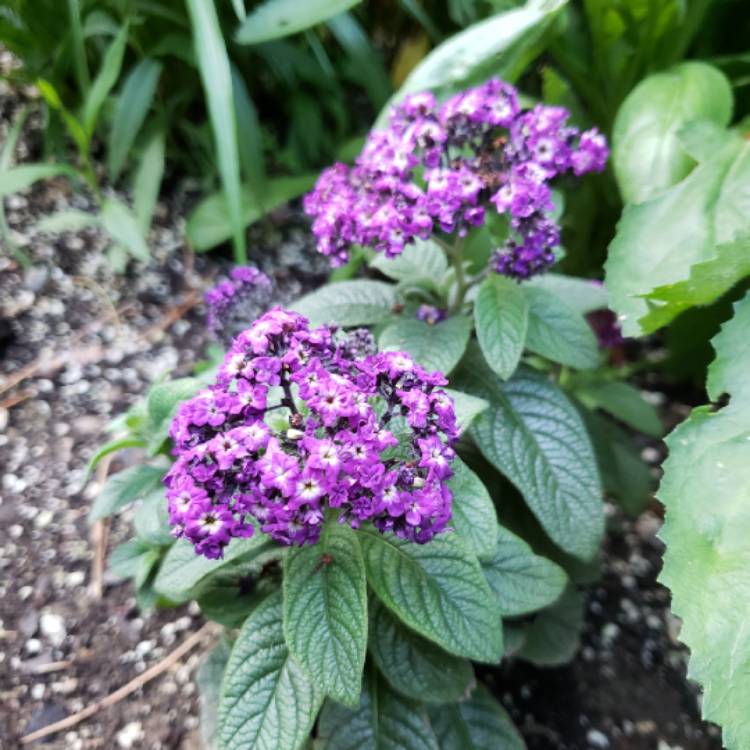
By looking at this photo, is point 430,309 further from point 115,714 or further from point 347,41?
point 347,41

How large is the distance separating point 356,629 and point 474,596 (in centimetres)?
17

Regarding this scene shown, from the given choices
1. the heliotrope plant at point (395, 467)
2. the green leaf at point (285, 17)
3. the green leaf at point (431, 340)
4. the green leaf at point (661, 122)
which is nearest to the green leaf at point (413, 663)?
the heliotrope plant at point (395, 467)

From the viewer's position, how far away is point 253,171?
6.82 ft

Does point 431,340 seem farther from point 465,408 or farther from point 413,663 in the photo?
point 413,663

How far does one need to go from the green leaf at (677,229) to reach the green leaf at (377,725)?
66cm

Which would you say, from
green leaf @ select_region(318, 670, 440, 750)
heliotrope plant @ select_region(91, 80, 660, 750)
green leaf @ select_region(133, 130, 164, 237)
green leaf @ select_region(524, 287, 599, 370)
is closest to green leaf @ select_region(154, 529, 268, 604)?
heliotrope plant @ select_region(91, 80, 660, 750)

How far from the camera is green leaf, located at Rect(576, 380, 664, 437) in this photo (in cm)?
172

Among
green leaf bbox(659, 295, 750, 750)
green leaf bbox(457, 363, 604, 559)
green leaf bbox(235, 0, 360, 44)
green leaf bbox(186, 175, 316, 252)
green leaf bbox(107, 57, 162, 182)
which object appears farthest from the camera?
green leaf bbox(186, 175, 316, 252)

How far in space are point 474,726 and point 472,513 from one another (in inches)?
16.7

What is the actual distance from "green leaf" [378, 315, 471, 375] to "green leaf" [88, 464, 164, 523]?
423mm

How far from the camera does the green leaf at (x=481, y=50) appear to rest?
164 centimetres

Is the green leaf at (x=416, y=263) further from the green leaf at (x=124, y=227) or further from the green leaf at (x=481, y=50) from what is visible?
the green leaf at (x=124, y=227)

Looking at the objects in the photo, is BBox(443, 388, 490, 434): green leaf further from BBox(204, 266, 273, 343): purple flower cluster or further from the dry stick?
the dry stick

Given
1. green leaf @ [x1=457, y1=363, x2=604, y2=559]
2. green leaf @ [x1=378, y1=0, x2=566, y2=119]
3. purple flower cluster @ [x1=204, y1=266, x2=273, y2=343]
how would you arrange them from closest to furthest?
1. green leaf @ [x1=457, y1=363, x2=604, y2=559]
2. purple flower cluster @ [x1=204, y1=266, x2=273, y2=343]
3. green leaf @ [x1=378, y1=0, x2=566, y2=119]
